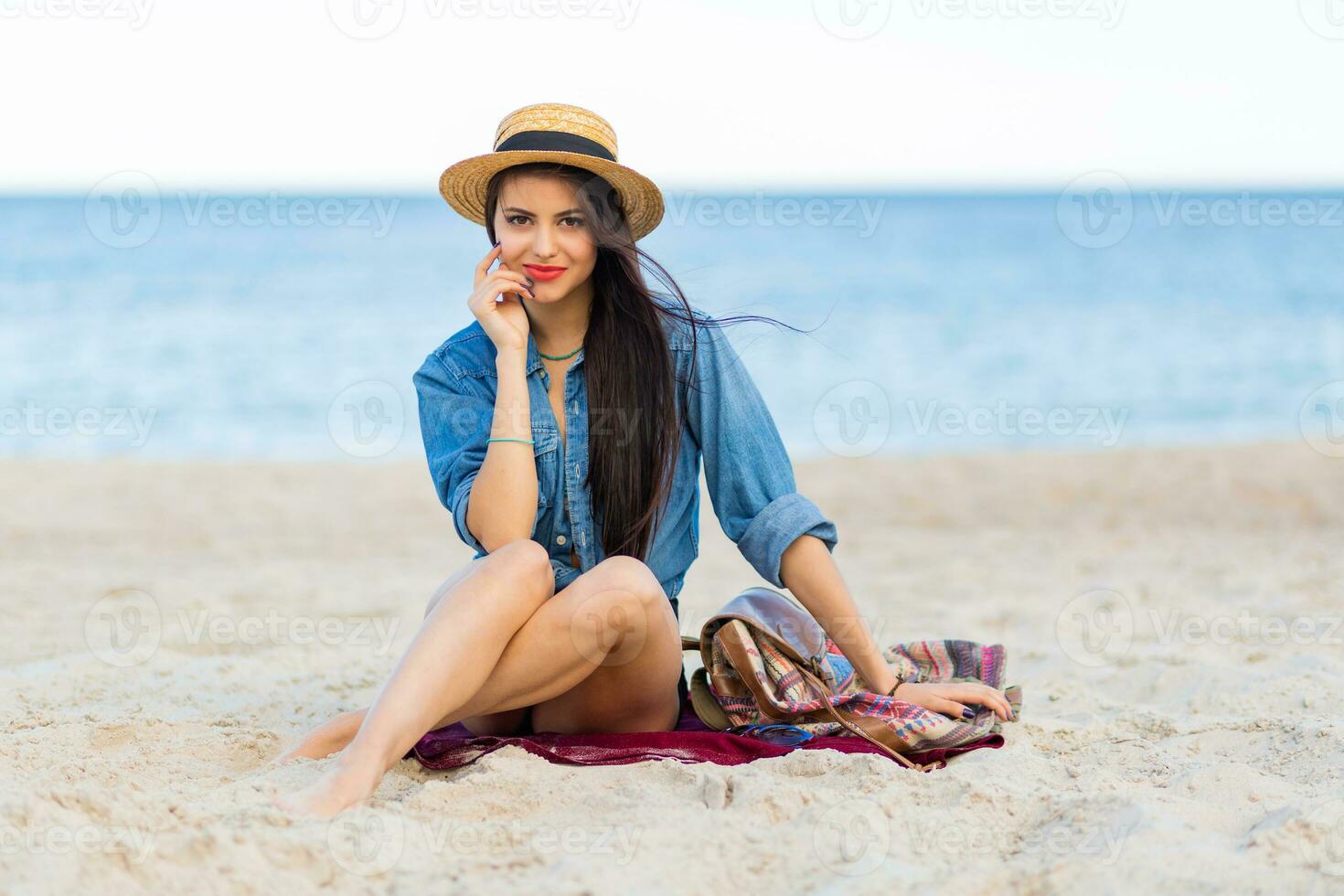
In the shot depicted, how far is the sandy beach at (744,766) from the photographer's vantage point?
192 cm

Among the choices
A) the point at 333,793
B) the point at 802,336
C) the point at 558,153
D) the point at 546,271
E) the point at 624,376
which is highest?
the point at 802,336

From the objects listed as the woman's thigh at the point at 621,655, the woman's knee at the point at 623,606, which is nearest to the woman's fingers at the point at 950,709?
the woman's thigh at the point at 621,655

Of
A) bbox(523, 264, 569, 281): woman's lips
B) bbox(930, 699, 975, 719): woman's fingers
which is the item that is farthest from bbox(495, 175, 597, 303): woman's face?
bbox(930, 699, 975, 719): woman's fingers

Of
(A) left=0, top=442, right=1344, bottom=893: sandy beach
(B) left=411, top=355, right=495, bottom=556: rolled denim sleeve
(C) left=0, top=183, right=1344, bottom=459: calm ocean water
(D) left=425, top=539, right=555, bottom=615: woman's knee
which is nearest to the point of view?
(A) left=0, top=442, right=1344, bottom=893: sandy beach

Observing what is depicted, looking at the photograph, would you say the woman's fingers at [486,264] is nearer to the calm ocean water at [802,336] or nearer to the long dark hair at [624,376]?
the long dark hair at [624,376]

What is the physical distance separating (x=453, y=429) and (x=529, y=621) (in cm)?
66

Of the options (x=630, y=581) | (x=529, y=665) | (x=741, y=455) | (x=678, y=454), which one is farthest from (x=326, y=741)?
(x=741, y=455)

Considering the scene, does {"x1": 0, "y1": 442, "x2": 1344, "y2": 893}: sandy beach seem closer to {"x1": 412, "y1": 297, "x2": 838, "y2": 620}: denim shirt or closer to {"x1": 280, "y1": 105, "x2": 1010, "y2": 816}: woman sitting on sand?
{"x1": 280, "y1": 105, "x2": 1010, "y2": 816}: woman sitting on sand

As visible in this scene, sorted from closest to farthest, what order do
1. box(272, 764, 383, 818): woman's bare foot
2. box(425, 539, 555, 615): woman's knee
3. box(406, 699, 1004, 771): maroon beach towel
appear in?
box(272, 764, 383, 818): woman's bare foot
box(425, 539, 555, 615): woman's knee
box(406, 699, 1004, 771): maroon beach towel

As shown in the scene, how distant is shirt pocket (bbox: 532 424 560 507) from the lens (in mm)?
2865

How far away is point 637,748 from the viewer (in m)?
2.62

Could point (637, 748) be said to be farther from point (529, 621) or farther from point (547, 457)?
point (547, 457)

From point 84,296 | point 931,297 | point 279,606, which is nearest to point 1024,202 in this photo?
point 931,297

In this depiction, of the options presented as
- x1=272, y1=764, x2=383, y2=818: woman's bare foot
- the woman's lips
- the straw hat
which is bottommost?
x1=272, y1=764, x2=383, y2=818: woman's bare foot
